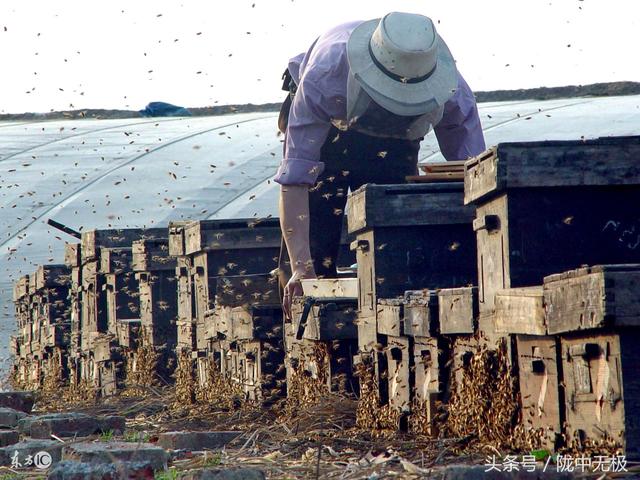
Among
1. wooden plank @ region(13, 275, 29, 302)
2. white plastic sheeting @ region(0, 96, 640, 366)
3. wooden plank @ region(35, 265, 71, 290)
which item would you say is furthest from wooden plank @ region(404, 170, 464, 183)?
white plastic sheeting @ region(0, 96, 640, 366)

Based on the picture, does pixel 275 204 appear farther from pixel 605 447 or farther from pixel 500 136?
pixel 605 447

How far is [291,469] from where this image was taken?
572 centimetres

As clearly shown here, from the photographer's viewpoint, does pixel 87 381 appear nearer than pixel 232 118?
Yes

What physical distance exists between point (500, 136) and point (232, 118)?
1078 cm

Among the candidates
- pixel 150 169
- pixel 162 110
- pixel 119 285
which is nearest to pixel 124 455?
pixel 119 285

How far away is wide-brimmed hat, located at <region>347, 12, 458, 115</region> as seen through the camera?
316 inches

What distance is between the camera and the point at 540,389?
576cm

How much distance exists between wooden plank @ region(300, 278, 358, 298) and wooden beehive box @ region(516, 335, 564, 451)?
8.05 ft

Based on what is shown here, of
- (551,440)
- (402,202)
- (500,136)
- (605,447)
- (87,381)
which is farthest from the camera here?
(500,136)

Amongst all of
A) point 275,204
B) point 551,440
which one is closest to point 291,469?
point 551,440

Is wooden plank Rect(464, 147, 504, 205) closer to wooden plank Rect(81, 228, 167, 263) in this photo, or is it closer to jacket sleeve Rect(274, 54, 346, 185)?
jacket sleeve Rect(274, 54, 346, 185)

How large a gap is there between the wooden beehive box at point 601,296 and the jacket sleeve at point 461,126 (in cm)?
365

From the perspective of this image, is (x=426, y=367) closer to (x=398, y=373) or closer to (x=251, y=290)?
(x=398, y=373)

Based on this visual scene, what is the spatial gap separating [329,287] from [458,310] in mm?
2136
